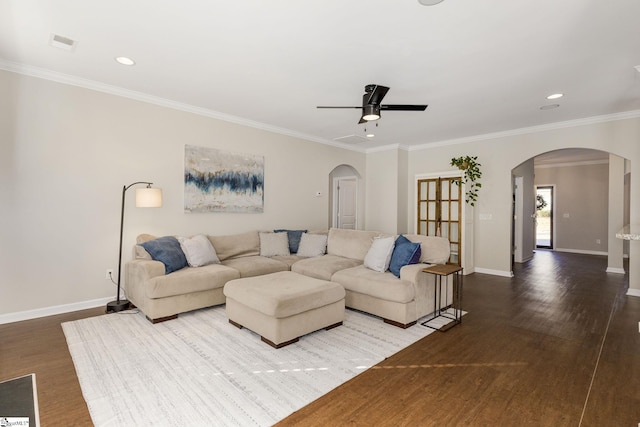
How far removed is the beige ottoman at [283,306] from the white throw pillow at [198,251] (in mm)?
865

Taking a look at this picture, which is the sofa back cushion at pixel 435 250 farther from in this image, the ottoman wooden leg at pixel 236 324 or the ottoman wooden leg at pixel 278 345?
the ottoman wooden leg at pixel 236 324

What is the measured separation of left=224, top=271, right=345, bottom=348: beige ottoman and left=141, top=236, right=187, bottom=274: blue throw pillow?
0.81 metres

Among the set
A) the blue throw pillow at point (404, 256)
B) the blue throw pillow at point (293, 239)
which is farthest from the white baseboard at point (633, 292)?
the blue throw pillow at point (293, 239)

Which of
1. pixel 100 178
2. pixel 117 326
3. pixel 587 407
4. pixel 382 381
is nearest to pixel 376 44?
pixel 382 381

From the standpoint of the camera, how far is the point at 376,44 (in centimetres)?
280

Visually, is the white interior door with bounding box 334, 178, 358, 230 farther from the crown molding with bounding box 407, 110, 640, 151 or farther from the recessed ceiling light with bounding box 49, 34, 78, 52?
the recessed ceiling light with bounding box 49, 34, 78, 52

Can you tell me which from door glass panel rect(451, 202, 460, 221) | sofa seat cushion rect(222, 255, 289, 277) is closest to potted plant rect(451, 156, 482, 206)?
door glass panel rect(451, 202, 460, 221)

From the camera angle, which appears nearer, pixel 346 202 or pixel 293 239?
pixel 293 239

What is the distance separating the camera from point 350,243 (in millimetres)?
4801

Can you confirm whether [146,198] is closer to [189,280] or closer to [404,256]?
[189,280]

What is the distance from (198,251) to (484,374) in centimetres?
340

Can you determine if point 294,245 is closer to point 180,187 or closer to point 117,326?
point 180,187

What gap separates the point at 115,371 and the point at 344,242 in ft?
10.7

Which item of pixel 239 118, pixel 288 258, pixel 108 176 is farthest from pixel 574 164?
pixel 108 176
